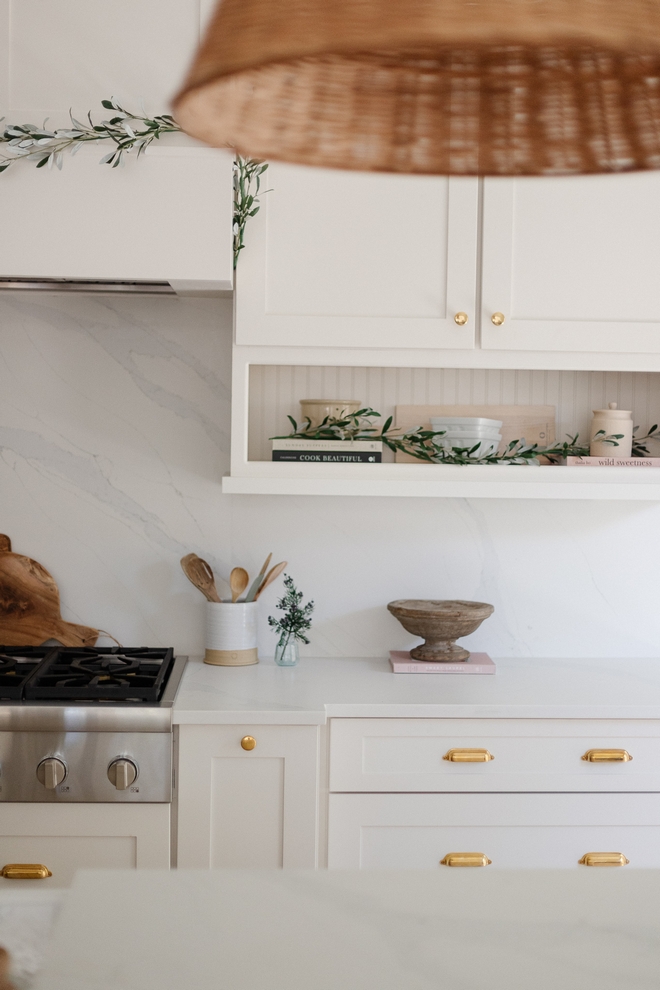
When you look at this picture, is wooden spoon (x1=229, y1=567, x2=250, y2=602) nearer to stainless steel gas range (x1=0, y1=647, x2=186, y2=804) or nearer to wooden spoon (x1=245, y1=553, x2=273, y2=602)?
wooden spoon (x1=245, y1=553, x2=273, y2=602)

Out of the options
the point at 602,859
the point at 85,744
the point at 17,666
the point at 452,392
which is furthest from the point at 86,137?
the point at 602,859

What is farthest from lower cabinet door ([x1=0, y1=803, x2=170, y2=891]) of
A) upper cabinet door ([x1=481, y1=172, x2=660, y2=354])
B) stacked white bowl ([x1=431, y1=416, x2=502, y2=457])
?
upper cabinet door ([x1=481, y1=172, x2=660, y2=354])

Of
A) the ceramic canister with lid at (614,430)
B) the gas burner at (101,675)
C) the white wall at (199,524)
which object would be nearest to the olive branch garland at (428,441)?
the ceramic canister with lid at (614,430)

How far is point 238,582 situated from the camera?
2518 millimetres

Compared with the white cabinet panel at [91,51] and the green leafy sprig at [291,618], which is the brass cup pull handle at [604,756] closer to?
the green leafy sprig at [291,618]

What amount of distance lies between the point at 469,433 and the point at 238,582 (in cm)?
75

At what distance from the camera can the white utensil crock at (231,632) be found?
7.98ft

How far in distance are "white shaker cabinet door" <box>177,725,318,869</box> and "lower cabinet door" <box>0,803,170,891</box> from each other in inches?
2.4

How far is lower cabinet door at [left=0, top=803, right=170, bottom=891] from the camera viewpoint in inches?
78.4

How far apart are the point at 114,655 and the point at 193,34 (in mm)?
1576

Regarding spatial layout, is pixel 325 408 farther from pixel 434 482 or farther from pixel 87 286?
pixel 87 286

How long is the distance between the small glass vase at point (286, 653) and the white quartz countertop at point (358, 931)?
5.01 feet

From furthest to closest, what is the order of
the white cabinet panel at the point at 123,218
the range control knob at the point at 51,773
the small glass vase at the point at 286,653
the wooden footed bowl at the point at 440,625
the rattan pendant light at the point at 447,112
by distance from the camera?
the small glass vase at the point at 286,653 < the wooden footed bowl at the point at 440,625 < the white cabinet panel at the point at 123,218 < the range control knob at the point at 51,773 < the rattan pendant light at the point at 447,112

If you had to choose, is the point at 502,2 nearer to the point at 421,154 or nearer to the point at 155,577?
the point at 421,154
